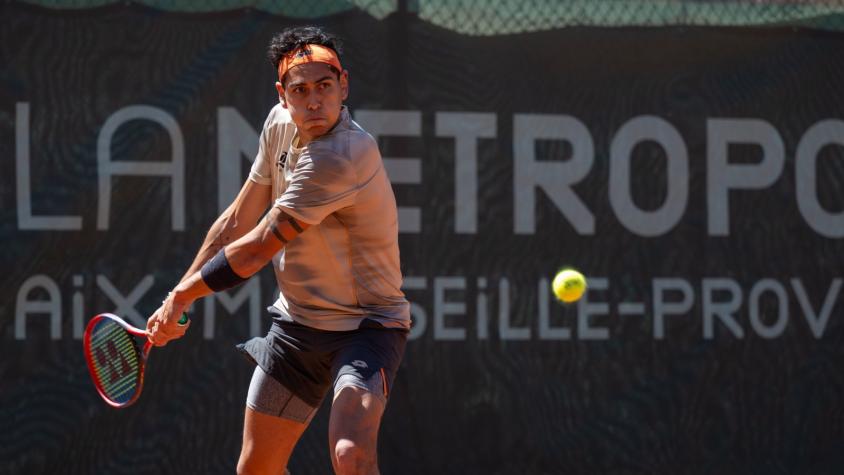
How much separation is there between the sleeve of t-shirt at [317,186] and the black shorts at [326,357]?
0.40 meters

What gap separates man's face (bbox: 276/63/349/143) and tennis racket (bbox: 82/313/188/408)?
0.76 metres

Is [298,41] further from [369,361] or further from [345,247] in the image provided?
[369,361]

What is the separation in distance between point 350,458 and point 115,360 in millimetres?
1002

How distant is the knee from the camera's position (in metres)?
3.42

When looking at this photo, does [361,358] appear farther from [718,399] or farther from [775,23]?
[775,23]

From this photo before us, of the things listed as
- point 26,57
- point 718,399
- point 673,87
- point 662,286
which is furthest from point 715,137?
point 26,57

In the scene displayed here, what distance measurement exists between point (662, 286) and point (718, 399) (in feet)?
1.81

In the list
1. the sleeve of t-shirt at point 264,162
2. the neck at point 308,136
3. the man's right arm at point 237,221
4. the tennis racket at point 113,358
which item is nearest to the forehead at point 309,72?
the neck at point 308,136

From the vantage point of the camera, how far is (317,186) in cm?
353

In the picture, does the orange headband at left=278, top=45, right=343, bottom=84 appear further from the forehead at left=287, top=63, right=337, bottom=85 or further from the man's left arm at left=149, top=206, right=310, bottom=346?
the man's left arm at left=149, top=206, right=310, bottom=346

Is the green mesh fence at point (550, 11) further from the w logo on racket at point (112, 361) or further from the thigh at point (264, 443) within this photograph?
the thigh at point (264, 443)

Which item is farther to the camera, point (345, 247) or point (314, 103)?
point (345, 247)

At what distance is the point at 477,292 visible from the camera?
5320 mm

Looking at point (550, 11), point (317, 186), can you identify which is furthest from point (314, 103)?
point (550, 11)
